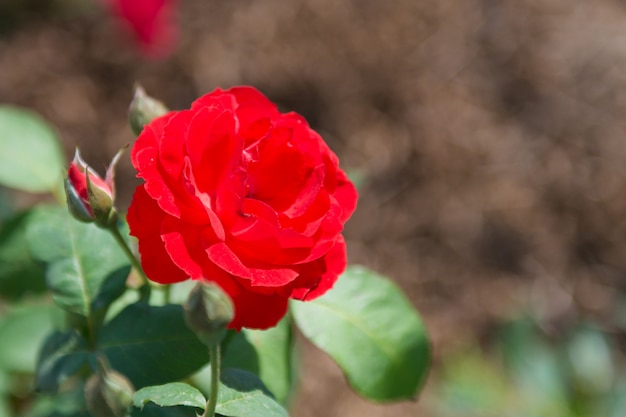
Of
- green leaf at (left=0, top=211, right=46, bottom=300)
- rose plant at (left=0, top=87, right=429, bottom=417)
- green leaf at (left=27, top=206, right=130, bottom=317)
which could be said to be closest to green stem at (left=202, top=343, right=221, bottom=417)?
rose plant at (left=0, top=87, right=429, bottom=417)

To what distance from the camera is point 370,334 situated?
0.88 meters

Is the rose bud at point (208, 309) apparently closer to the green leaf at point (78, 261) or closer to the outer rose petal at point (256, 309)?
the outer rose petal at point (256, 309)

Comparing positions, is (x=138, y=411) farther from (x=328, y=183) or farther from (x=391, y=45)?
(x=391, y=45)

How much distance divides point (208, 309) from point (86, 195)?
0.68 ft

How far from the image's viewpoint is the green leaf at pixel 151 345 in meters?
0.72

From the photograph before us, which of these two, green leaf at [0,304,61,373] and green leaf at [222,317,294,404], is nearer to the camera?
green leaf at [222,317,294,404]

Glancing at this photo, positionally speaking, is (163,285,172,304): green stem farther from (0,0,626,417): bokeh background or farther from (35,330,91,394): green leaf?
(0,0,626,417): bokeh background

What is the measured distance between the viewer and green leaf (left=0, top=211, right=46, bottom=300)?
100 cm

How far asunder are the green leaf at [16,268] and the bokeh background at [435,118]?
3.87 feet

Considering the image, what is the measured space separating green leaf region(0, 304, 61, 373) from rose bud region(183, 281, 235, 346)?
1.95 feet

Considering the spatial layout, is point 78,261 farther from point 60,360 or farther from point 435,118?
point 435,118

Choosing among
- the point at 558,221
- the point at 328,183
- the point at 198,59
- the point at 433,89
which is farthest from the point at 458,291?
the point at 328,183

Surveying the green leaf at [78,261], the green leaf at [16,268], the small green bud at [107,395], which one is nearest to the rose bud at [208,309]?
the small green bud at [107,395]

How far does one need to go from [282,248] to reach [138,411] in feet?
0.74
